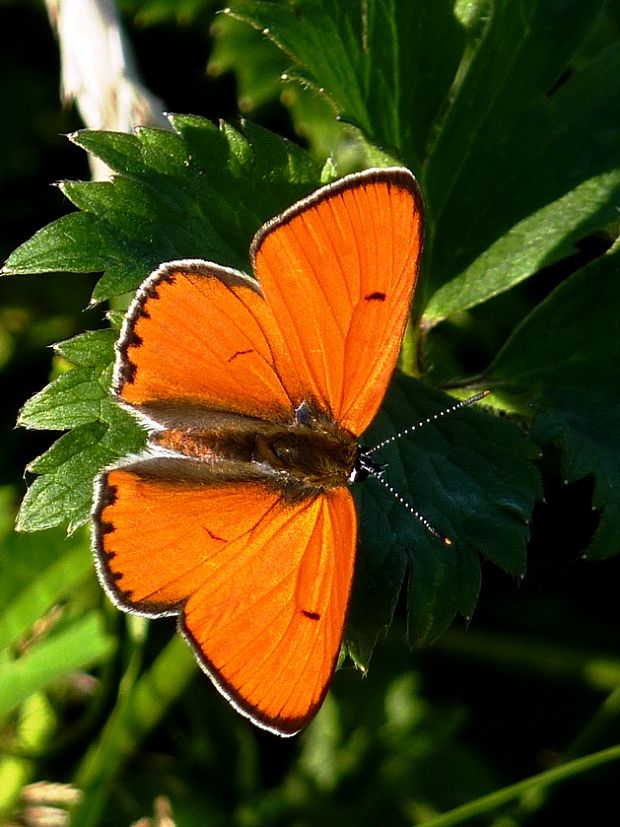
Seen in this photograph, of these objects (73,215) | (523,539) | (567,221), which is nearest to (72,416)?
(73,215)

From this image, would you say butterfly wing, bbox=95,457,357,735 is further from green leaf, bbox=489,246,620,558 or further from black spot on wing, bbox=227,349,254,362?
green leaf, bbox=489,246,620,558

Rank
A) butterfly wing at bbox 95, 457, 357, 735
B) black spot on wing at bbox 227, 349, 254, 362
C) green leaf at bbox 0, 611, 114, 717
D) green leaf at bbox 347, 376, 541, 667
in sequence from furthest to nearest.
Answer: green leaf at bbox 0, 611, 114, 717 < black spot on wing at bbox 227, 349, 254, 362 < green leaf at bbox 347, 376, 541, 667 < butterfly wing at bbox 95, 457, 357, 735

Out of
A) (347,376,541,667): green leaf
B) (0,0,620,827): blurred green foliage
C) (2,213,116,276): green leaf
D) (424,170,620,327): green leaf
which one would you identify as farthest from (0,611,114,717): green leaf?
(424,170,620,327): green leaf

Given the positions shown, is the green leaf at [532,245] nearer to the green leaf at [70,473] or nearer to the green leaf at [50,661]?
the green leaf at [70,473]

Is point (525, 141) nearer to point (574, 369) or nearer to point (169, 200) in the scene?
point (574, 369)

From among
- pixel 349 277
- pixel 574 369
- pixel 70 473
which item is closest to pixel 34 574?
pixel 70 473
